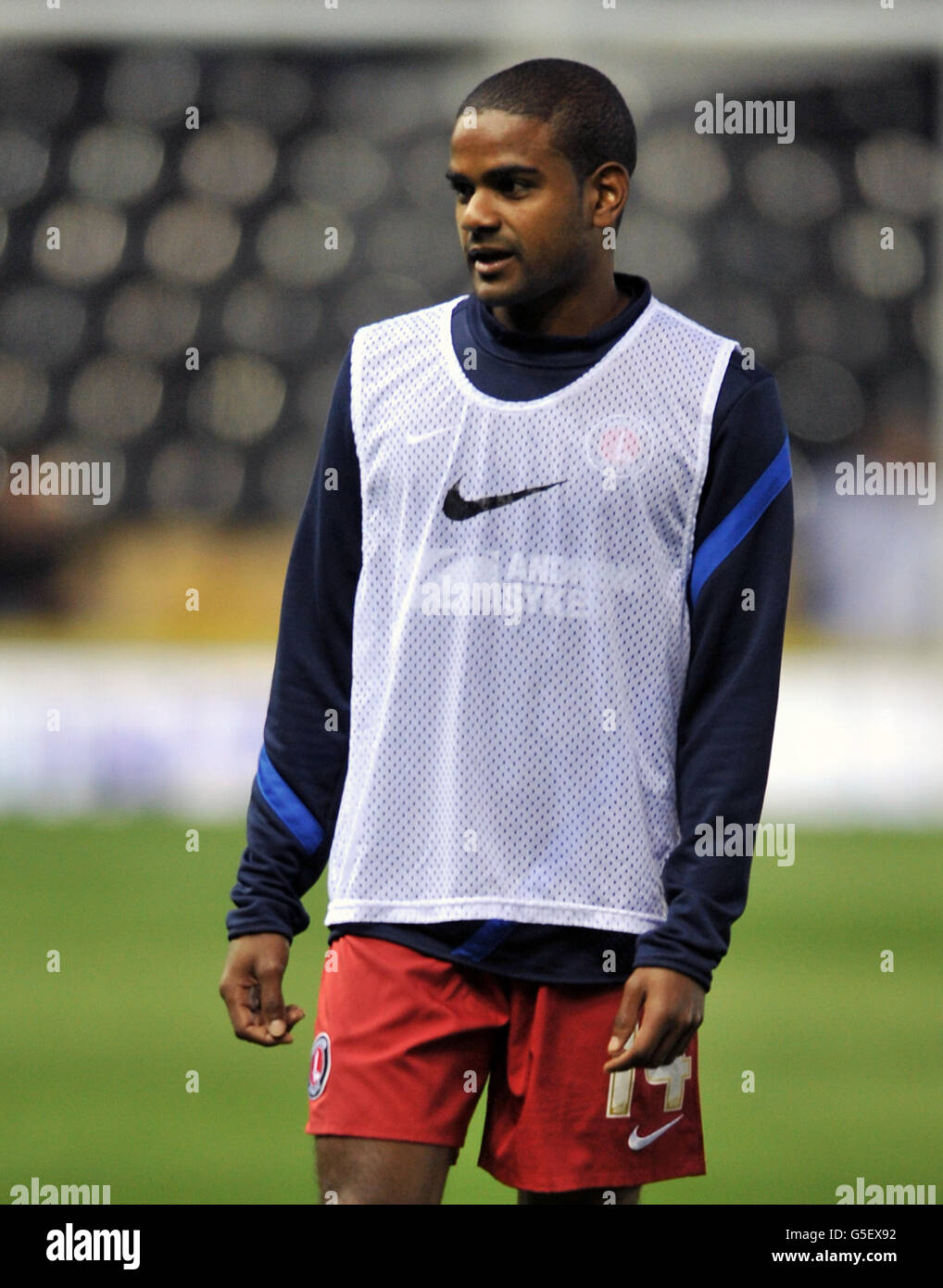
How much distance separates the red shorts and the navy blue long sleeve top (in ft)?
0.13

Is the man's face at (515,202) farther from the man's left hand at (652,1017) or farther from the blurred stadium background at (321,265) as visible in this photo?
the blurred stadium background at (321,265)

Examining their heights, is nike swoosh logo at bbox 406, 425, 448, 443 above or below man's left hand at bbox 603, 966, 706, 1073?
above

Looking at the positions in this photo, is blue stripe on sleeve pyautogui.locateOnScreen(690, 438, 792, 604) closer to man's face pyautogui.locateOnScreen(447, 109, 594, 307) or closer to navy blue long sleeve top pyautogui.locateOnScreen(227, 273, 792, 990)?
navy blue long sleeve top pyautogui.locateOnScreen(227, 273, 792, 990)

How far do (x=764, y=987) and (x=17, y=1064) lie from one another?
2.99m

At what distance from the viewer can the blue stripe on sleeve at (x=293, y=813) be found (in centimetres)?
312

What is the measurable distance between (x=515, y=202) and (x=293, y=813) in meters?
0.90

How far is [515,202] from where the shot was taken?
9.75ft

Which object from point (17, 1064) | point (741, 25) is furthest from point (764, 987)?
point (741, 25)

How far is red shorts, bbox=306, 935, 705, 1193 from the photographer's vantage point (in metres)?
2.92
